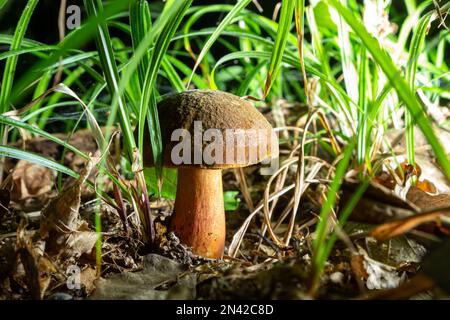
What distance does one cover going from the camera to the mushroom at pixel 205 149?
920 millimetres

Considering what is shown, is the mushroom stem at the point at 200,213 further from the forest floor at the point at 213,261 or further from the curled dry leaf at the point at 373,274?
the curled dry leaf at the point at 373,274

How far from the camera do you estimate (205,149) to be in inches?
36.1

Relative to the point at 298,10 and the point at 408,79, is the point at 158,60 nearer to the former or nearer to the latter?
the point at 298,10

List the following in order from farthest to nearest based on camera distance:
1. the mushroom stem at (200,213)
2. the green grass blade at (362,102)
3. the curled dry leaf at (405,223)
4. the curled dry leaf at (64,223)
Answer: the green grass blade at (362,102) → the mushroom stem at (200,213) → the curled dry leaf at (64,223) → the curled dry leaf at (405,223)

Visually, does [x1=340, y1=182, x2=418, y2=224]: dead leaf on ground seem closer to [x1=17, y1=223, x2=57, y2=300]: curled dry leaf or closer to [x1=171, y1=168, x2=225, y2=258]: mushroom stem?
[x1=171, y1=168, x2=225, y2=258]: mushroom stem

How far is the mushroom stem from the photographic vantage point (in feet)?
3.33

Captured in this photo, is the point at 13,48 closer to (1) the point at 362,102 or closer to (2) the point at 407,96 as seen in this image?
(2) the point at 407,96

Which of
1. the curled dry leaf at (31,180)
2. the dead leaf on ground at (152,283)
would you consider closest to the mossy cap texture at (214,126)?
the dead leaf on ground at (152,283)

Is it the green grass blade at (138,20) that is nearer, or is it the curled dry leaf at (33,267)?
the curled dry leaf at (33,267)

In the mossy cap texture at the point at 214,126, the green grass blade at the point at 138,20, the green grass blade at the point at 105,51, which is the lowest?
the mossy cap texture at the point at 214,126

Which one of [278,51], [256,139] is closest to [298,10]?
[278,51]

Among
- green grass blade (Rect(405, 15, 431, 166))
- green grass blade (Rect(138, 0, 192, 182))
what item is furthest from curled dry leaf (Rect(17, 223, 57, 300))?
green grass blade (Rect(405, 15, 431, 166))
